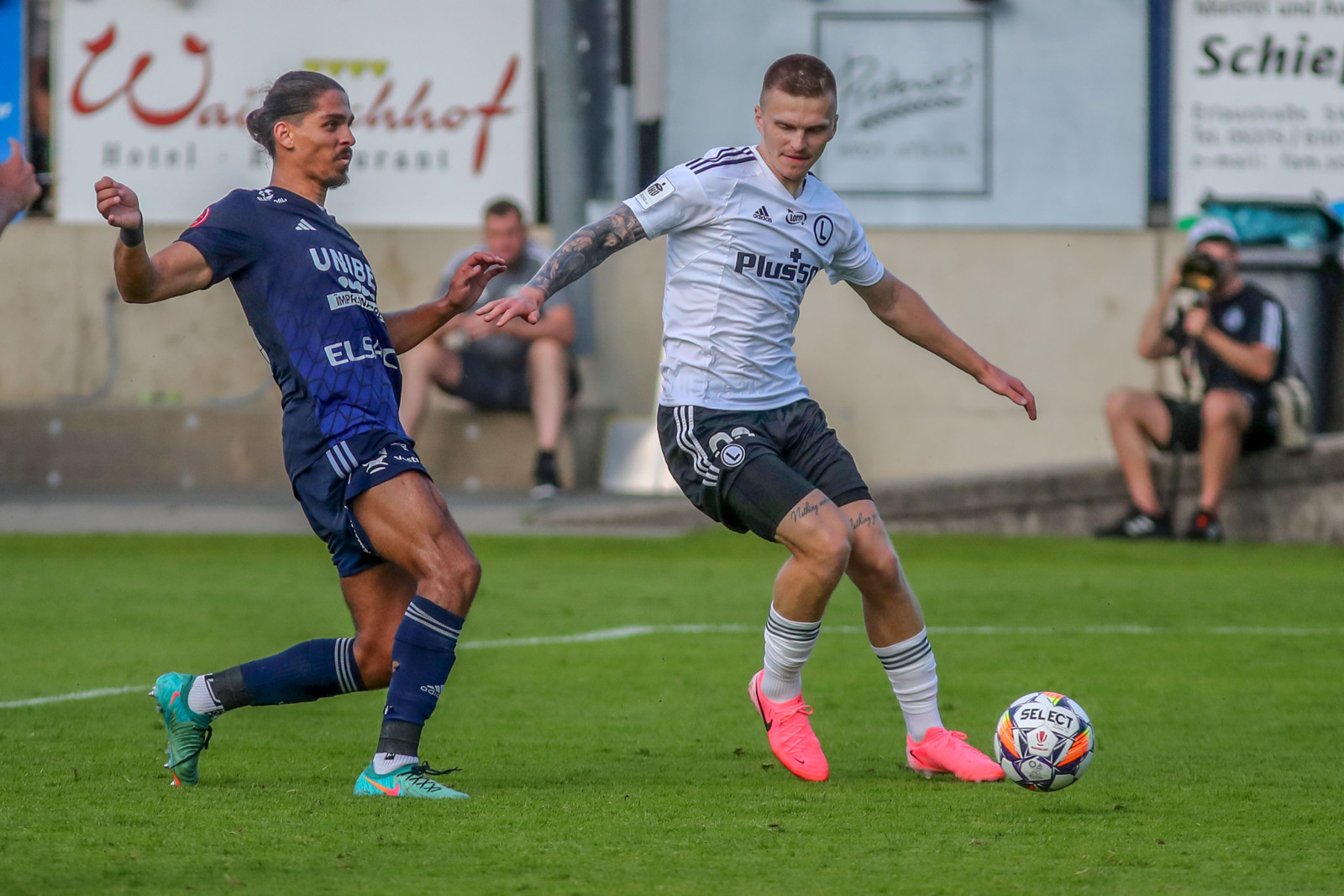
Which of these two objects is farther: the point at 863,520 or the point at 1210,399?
the point at 1210,399

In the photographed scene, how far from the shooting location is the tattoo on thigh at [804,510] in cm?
504

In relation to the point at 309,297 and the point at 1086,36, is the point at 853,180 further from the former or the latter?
the point at 309,297

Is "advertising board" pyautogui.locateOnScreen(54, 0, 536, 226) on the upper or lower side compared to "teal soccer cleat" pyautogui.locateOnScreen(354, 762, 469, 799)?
upper

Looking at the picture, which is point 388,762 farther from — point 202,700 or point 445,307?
point 445,307

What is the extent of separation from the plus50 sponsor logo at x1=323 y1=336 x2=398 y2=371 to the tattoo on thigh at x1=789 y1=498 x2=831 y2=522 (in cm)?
116

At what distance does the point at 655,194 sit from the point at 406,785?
70.2 inches

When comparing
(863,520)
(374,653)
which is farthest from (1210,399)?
(374,653)

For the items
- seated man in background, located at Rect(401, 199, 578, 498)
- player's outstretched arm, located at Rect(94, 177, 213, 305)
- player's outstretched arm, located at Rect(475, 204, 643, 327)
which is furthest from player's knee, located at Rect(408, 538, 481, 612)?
seated man in background, located at Rect(401, 199, 578, 498)

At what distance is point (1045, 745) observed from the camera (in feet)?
15.9

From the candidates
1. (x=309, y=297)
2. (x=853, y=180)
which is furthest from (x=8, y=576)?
(x=853, y=180)

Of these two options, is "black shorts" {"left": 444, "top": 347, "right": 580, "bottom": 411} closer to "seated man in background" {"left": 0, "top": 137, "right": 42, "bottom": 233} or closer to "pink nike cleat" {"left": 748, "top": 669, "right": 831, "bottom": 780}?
"pink nike cleat" {"left": 748, "top": 669, "right": 831, "bottom": 780}

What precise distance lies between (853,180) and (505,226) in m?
3.95

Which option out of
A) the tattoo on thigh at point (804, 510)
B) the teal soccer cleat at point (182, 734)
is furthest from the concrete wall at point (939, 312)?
the teal soccer cleat at point (182, 734)

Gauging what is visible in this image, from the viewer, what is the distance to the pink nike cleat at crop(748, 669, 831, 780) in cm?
510
